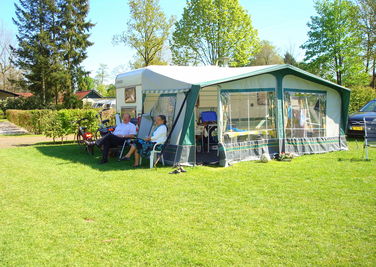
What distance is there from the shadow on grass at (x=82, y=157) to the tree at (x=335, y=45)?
24.2 meters

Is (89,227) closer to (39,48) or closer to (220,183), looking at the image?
(220,183)

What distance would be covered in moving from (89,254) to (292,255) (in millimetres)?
1816

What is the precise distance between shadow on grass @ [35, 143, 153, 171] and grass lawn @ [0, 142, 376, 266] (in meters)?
0.35

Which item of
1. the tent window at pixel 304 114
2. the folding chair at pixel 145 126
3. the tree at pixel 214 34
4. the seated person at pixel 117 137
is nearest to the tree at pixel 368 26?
the tree at pixel 214 34

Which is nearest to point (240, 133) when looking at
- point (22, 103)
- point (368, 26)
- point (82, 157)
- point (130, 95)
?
point (130, 95)

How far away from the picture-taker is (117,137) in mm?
8352

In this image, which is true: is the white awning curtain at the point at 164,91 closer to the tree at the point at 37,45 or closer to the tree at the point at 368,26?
the tree at the point at 368,26

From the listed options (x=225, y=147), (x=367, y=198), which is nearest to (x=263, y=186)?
(x=367, y=198)

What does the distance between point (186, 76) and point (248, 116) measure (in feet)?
5.48

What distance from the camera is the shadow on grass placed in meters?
7.66

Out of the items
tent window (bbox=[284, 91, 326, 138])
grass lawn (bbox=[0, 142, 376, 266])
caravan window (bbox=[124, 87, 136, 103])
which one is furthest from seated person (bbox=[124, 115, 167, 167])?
tent window (bbox=[284, 91, 326, 138])

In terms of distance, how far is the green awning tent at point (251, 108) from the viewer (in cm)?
762

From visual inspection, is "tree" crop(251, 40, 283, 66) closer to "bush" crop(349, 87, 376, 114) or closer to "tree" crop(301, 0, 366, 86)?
"tree" crop(301, 0, 366, 86)

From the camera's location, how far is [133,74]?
995 cm
